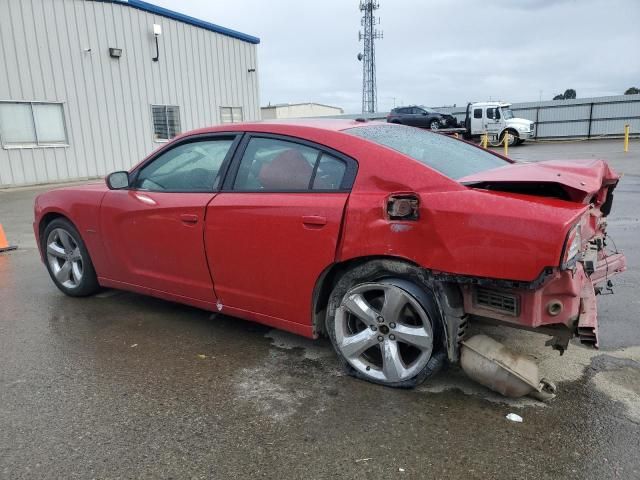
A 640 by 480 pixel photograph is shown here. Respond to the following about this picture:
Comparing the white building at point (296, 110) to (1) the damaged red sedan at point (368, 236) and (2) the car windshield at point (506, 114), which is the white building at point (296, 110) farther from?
(1) the damaged red sedan at point (368, 236)

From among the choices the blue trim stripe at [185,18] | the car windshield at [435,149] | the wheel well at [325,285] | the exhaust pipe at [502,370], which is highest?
the blue trim stripe at [185,18]

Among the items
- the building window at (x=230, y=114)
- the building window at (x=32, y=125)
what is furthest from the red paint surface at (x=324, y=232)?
the building window at (x=230, y=114)

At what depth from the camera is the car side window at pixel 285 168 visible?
3109 mm

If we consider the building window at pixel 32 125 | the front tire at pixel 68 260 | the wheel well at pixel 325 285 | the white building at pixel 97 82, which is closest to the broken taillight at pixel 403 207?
the wheel well at pixel 325 285

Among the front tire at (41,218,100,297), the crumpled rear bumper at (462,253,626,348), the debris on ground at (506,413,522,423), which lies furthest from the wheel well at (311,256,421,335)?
the front tire at (41,218,100,297)

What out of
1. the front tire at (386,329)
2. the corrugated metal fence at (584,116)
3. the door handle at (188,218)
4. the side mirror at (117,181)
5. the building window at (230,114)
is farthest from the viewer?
the corrugated metal fence at (584,116)

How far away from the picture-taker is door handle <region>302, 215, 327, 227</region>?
2.99 metres

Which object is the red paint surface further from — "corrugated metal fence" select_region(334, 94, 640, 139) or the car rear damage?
"corrugated metal fence" select_region(334, 94, 640, 139)

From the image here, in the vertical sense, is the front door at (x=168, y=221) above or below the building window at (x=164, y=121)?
below

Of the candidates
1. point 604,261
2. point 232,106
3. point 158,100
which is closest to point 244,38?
point 232,106

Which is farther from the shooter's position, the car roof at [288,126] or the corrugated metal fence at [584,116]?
the corrugated metal fence at [584,116]

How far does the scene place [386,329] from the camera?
2.94 metres

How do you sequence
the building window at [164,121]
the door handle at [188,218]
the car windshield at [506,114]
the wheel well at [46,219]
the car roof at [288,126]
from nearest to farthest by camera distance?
1. the car roof at [288,126]
2. the door handle at [188,218]
3. the wheel well at [46,219]
4. the building window at [164,121]
5. the car windshield at [506,114]

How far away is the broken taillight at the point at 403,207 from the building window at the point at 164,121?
53.5 feet
